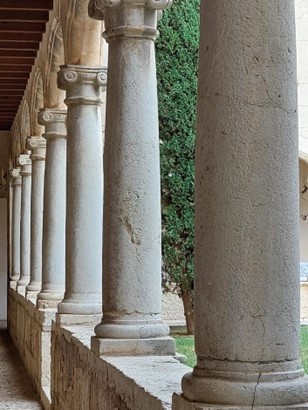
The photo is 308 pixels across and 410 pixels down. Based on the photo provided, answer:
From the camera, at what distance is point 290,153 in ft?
10.5

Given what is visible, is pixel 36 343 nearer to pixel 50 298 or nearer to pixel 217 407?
pixel 50 298

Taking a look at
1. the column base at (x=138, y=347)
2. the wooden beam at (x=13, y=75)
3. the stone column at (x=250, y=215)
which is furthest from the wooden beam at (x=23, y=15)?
the stone column at (x=250, y=215)

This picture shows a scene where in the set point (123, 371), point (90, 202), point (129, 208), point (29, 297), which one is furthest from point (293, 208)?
point (29, 297)

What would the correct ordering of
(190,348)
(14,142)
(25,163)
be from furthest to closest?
1. (14,142)
2. (25,163)
3. (190,348)

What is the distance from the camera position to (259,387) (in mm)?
3053

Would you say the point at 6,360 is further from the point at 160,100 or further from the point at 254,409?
the point at 254,409

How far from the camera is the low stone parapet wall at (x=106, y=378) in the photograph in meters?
4.08

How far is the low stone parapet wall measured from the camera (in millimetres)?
4078

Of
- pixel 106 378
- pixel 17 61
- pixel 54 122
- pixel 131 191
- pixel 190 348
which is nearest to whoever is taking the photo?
pixel 106 378

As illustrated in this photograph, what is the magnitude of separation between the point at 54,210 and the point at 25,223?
222 inches

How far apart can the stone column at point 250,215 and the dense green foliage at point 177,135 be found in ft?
39.2

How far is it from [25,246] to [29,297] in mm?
2948

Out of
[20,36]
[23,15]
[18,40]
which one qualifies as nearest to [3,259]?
[18,40]

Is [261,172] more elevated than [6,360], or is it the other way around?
[261,172]
